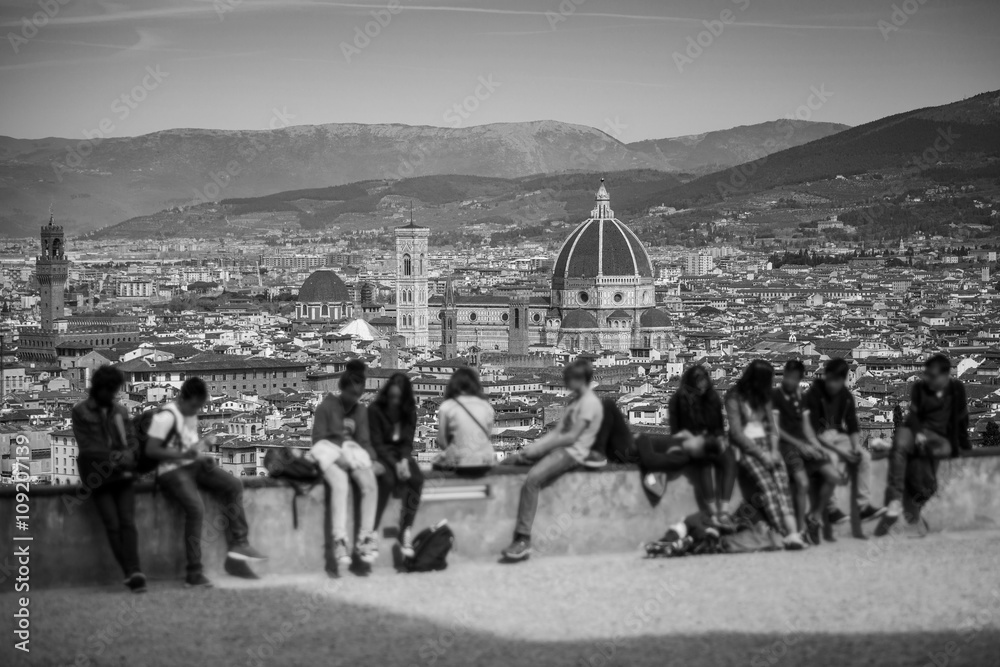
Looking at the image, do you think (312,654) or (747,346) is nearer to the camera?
(312,654)

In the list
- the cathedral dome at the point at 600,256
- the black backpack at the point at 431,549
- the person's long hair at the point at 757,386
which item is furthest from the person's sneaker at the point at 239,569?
the cathedral dome at the point at 600,256

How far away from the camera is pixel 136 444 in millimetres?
7277

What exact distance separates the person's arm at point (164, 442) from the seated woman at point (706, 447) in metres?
1.99

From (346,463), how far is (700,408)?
1477mm

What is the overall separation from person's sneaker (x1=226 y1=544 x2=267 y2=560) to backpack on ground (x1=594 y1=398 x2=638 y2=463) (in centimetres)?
145

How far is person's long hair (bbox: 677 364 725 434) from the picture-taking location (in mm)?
7875

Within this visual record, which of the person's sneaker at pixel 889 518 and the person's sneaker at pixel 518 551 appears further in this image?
the person's sneaker at pixel 889 518

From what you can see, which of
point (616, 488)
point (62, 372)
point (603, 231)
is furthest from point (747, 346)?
point (616, 488)

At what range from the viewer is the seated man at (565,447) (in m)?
7.65

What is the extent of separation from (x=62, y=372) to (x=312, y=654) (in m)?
52.1

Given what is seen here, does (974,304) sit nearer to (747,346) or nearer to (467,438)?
(747,346)

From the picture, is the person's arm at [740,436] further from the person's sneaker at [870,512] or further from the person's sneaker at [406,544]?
the person's sneaker at [406,544]

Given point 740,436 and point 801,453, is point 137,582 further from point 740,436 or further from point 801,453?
point 801,453

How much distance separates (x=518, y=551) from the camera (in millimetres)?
7605
